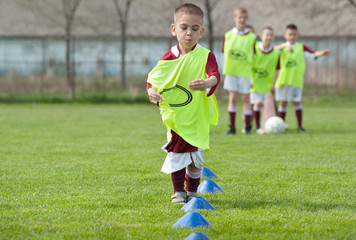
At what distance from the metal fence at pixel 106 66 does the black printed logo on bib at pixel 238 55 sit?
941cm

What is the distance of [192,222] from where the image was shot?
3451mm

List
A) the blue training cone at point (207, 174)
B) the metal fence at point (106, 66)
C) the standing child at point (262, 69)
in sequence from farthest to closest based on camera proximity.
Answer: the metal fence at point (106, 66)
the standing child at point (262, 69)
the blue training cone at point (207, 174)

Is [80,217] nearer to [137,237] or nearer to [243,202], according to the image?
[137,237]

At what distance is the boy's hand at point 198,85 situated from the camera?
394 centimetres

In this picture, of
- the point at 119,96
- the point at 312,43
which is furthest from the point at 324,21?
the point at 119,96

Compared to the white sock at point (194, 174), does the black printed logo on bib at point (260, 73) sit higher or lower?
higher

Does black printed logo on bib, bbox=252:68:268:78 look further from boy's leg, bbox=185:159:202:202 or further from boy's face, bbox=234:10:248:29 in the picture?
boy's leg, bbox=185:159:202:202

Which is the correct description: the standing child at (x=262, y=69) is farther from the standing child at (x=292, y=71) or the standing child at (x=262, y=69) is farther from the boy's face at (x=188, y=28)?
the boy's face at (x=188, y=28)

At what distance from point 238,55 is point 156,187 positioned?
17.1 ft

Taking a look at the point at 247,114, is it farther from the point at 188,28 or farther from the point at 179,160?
the point at 188,28

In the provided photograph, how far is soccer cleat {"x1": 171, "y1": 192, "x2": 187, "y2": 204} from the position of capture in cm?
427

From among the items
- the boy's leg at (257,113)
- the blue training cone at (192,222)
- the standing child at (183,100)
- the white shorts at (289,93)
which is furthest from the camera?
the white shorts at (289,93)

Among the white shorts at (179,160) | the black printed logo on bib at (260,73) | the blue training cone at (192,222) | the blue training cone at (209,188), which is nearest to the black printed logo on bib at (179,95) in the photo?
the white shorts at (179,160)

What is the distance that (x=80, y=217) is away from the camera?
12.4 feet
